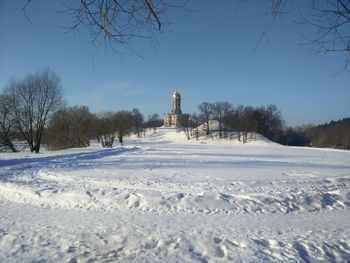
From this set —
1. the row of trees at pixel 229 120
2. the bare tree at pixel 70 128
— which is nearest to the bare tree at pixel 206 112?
the row of trees at pixel 229 120

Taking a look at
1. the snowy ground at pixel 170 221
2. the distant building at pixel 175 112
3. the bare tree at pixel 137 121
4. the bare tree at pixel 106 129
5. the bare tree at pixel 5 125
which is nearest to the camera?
the snowy ground at pixel 170 221

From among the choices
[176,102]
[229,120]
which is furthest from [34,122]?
[176,102]

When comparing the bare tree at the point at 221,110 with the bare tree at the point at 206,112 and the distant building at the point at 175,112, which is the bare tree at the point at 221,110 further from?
the distant building at the point at 175,112

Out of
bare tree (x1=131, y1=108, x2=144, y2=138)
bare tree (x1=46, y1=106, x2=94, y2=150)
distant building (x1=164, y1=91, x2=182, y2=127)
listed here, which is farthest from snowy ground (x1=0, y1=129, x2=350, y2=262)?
distant building (x1=164, y1=91, x2=182, y2=127)

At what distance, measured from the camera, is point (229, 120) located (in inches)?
3718

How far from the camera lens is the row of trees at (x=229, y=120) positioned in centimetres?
9112

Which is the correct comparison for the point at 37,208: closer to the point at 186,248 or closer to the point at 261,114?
the point at 186,248

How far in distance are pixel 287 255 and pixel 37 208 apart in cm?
647

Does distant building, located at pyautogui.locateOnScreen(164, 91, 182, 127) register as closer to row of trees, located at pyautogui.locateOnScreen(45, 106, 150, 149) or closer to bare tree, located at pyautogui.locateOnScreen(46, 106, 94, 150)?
row of trees, located at pyautogui.locateOnScreen(45, 106, 150, 149)

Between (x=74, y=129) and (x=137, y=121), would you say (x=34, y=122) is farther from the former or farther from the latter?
(x=137, y=121)

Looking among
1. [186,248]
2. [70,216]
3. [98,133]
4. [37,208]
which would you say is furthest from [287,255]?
[98,133]

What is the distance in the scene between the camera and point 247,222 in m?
7.85

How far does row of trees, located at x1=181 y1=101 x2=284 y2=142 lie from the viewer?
91125mm

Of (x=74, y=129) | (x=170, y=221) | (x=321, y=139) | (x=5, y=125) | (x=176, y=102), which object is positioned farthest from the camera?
(x=176, y=102)
